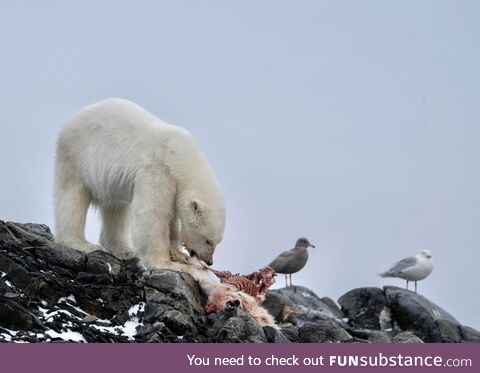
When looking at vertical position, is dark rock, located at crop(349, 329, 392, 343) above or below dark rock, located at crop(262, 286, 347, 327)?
below

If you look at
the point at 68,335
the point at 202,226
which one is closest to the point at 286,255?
the point at 202,226

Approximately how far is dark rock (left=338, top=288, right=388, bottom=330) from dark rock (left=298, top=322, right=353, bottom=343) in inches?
380

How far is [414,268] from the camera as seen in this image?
1139 inches

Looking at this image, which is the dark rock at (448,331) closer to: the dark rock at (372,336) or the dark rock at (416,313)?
the dark rock at (416,313)

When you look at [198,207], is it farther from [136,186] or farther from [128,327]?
[128,327]

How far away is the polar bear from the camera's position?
15.8 metres

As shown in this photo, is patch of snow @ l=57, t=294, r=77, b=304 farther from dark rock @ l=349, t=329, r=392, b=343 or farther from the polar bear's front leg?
dark rock @ l=349, t=329, r=392, b=343

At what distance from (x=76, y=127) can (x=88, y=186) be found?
1074 millimetres

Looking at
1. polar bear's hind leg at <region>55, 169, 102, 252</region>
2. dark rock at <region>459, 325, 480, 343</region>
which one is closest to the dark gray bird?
dark rock at <region>459, 325, 480, 343</region>

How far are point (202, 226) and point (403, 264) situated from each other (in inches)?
584

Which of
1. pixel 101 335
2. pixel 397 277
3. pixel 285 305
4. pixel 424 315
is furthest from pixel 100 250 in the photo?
pixel 397 277

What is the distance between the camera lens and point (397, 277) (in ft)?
97.2

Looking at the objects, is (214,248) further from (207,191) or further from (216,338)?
(216,338)

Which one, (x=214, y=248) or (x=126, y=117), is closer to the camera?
(x=214, y=248)
